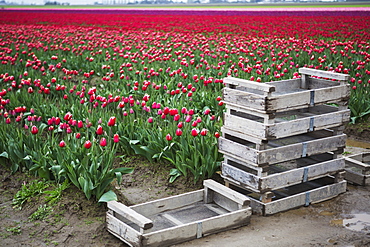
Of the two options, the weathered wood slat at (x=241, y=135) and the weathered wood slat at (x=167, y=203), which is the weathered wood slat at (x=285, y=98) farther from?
the weathered wood slat at (x=167, y=203)

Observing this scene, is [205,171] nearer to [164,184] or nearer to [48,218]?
[164,184]

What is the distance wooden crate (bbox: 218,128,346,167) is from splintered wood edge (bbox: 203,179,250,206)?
32 centimetres

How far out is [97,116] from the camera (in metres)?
6.87

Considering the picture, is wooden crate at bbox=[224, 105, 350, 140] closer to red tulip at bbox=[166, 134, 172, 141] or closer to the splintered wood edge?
the splintered wood edge

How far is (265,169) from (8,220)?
2476mm

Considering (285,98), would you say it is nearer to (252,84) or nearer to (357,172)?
(252,84)

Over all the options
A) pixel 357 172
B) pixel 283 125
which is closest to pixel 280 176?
pixel 283 125

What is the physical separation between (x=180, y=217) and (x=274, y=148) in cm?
109

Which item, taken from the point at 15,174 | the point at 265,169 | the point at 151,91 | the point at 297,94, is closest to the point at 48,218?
the point at 15,174

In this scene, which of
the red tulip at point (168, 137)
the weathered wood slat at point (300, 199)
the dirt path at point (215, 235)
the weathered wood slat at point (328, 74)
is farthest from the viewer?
the red tulip at point (168, 137)

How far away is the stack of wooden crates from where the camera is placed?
4.60 m

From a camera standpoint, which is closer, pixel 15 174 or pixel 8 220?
pixel 8 220

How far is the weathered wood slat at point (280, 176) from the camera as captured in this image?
185 inches

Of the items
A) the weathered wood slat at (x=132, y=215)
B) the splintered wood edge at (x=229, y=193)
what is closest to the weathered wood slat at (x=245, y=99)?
the splintered wood edge at (x=229, y=193)
